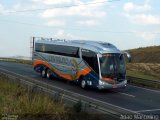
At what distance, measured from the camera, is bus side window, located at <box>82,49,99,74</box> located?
941 inches

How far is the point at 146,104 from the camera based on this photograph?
1881cm

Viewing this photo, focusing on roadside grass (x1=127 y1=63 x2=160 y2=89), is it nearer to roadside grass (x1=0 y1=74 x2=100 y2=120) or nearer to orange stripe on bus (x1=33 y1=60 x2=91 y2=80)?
orange stripe on bus (x1=33 y1=60 x2=91 y2=80)

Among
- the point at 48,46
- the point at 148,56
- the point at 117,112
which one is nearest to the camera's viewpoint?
the point at 117,112

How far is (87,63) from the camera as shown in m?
24.8

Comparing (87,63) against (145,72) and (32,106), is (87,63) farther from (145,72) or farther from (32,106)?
(145,72)

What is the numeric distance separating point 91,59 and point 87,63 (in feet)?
1.68

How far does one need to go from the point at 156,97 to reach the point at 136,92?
230 centimetres

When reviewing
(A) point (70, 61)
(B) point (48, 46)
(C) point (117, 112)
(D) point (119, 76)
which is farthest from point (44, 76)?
(C) point (117, 112)

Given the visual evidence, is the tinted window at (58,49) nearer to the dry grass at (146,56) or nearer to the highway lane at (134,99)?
the highway lane at (134,99)

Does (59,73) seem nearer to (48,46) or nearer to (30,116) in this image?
(48,46)

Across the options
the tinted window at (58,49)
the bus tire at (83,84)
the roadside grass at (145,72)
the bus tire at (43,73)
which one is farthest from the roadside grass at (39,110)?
the bus tire at (43,73)

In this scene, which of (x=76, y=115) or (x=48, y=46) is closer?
(x=76, y=115)

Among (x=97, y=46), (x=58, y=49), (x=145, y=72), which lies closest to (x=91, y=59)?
(x=97, y=46)

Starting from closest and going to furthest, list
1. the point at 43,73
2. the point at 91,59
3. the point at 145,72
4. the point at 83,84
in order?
1. the point at 91,59
2. the point at 83,84
3. the point at 43,73
4. the point at 145,72
